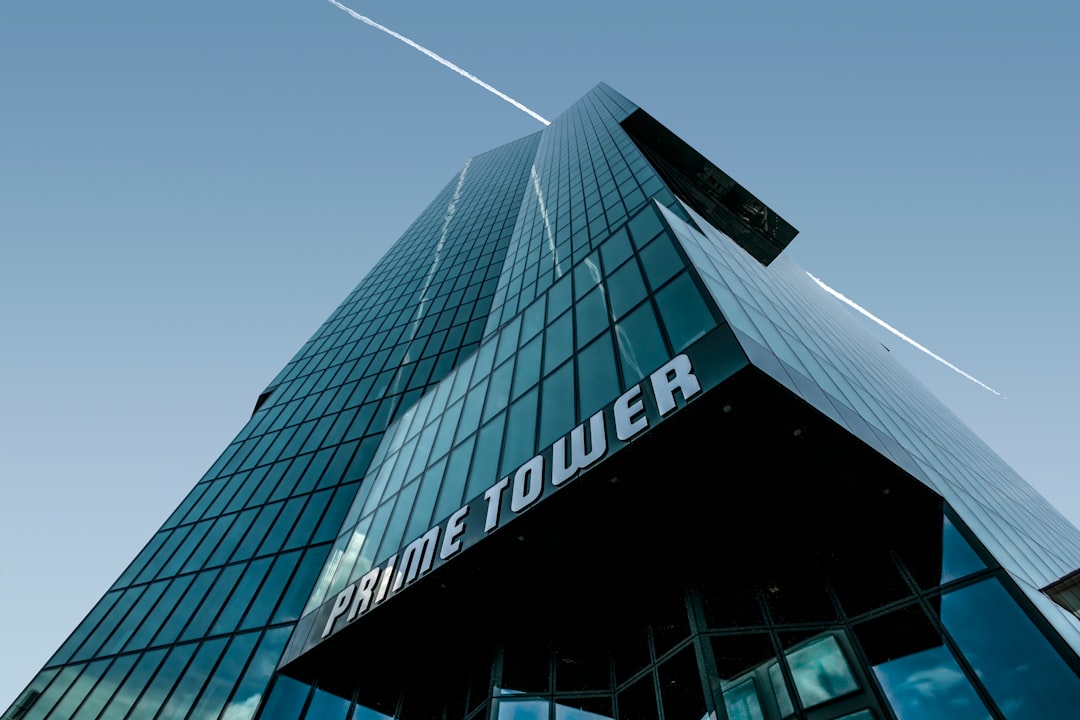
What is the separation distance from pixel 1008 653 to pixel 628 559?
6.07 m

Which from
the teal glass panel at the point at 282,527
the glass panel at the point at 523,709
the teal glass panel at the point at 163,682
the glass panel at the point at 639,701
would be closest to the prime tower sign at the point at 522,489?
the glass panel at the point at 523,709

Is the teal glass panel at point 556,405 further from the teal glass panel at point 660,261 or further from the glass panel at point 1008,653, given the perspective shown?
the glass panel at point 1008,653

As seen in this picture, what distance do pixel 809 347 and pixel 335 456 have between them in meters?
21.2

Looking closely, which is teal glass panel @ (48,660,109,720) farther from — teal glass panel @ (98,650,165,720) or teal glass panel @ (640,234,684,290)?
teal glass panel @ (640,234,684,290)

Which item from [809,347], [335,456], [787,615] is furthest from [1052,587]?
[335,456]

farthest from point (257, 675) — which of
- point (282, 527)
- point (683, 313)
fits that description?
point (683, 313)

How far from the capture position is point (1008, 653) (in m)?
8.66

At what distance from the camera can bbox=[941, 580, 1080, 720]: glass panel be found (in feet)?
26.1

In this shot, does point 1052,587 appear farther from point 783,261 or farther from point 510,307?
point 783,261

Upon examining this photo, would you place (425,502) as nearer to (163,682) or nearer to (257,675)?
(257,675)

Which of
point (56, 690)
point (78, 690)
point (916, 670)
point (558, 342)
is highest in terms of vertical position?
point (558, 342)

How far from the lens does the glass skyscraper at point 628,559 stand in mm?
9773

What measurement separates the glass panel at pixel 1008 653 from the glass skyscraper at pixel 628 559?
0.03 meters

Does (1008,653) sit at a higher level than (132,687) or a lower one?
lower
